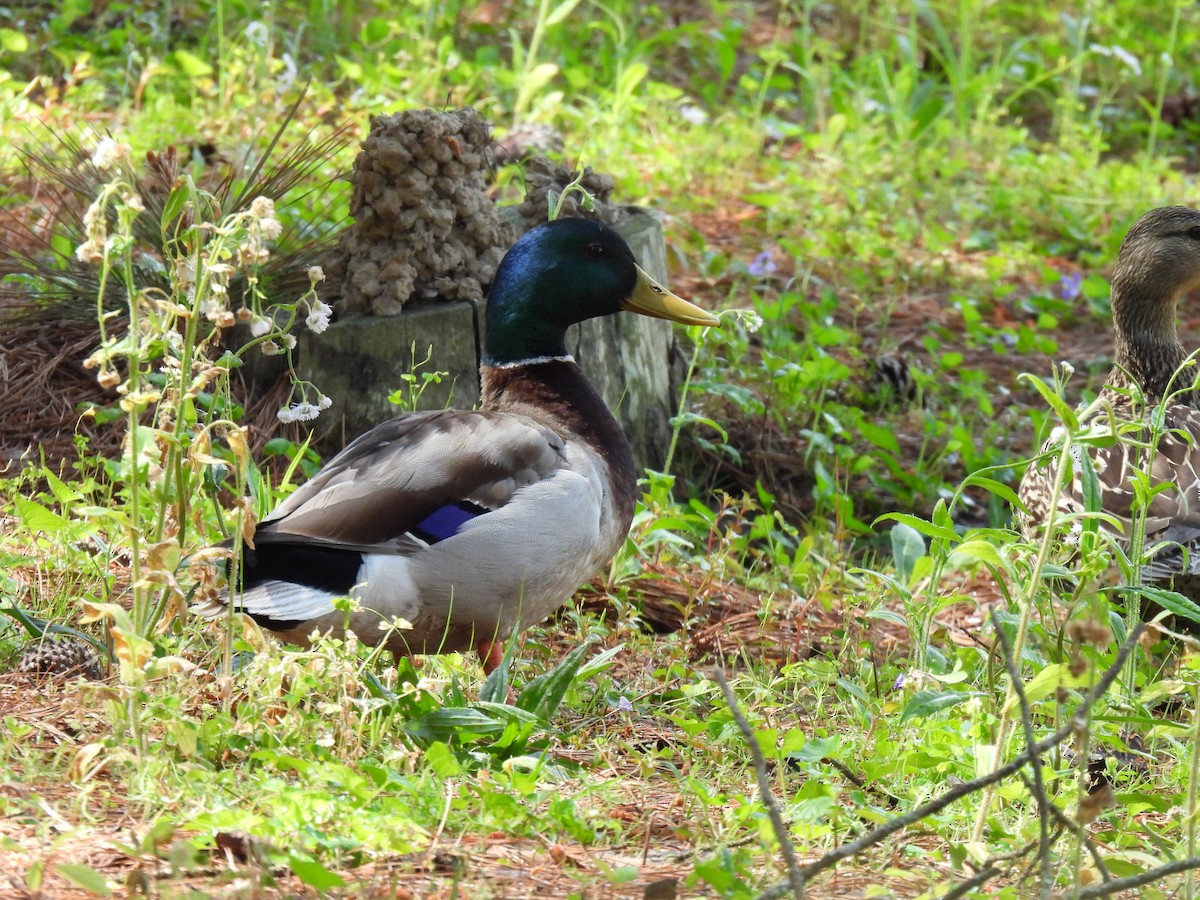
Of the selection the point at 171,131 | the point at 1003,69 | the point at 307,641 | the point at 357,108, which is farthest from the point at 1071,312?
the point at 307,641

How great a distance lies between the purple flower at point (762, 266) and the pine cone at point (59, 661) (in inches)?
147

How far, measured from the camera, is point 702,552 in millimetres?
4660

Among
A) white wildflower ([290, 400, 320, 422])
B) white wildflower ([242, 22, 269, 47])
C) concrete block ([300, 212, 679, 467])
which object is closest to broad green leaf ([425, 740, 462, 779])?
white wildflower ([290, 400, 320, 422])

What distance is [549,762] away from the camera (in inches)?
115

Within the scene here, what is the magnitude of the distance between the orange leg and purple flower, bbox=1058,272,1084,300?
4.43 meters

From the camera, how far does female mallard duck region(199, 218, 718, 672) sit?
3260 mm

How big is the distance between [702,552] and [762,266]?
213cm

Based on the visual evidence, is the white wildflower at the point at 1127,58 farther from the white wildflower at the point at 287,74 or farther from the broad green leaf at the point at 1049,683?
the broad green leaf at the point at 1049,683

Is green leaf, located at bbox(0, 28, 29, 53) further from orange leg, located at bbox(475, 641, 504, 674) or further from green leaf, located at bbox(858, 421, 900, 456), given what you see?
orange leg, located at bbox(475, 641, 504, 674)

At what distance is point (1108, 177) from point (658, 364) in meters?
4.01

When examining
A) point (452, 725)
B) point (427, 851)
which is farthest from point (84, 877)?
point (452, 725)

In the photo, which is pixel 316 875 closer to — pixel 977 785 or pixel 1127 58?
pixel 977 785

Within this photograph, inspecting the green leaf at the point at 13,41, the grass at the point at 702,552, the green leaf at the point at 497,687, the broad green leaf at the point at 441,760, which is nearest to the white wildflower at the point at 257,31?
the grass at the point at 702,552

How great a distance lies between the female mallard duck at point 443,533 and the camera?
3.26m
